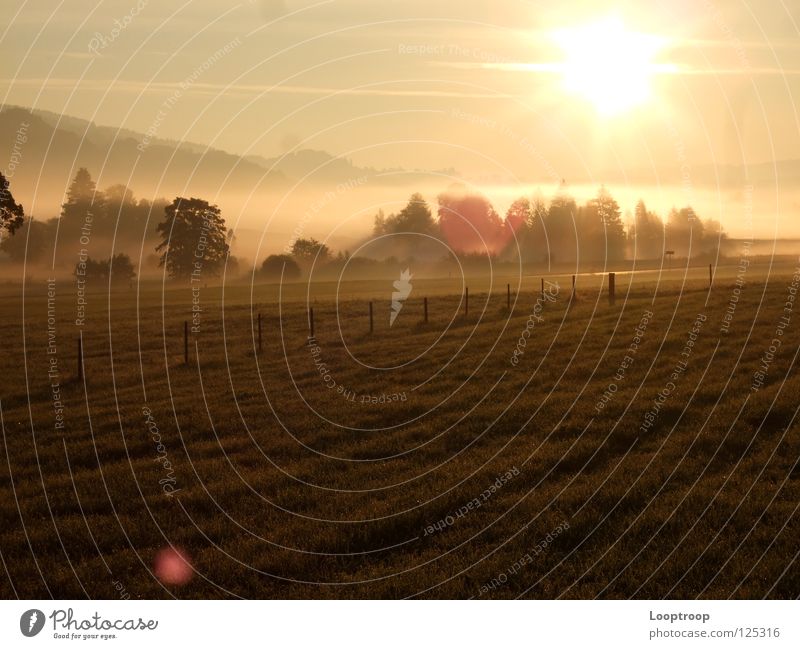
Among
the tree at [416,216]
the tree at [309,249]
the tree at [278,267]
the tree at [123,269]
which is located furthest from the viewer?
the tree at [278,267]

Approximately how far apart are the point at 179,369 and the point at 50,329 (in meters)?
18.5

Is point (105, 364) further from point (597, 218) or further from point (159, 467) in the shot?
point (597, 218)

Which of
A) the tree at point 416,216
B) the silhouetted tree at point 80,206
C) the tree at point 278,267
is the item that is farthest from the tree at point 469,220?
the silhouetted tree at point 80,206

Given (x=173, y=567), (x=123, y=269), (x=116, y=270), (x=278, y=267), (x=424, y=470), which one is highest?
(x=278, y=267)

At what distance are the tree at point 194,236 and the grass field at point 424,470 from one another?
152 ft

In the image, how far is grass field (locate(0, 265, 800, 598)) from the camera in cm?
1391

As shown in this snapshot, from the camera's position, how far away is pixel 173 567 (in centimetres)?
1429

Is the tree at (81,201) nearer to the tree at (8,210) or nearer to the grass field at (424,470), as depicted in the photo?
the tree at (8,210)

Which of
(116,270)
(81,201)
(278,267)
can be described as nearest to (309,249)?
(278,267)

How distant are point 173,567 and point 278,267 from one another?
3339 inches

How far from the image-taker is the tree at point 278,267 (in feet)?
325

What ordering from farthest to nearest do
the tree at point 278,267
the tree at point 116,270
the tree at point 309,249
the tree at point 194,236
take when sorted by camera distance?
the tree at point 278,267 → the tree at point 116,270 → the tree at point 194,236 → the tree at point 309,249

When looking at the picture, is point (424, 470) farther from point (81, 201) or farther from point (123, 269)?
point (81, 201)

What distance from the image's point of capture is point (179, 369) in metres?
33.9
